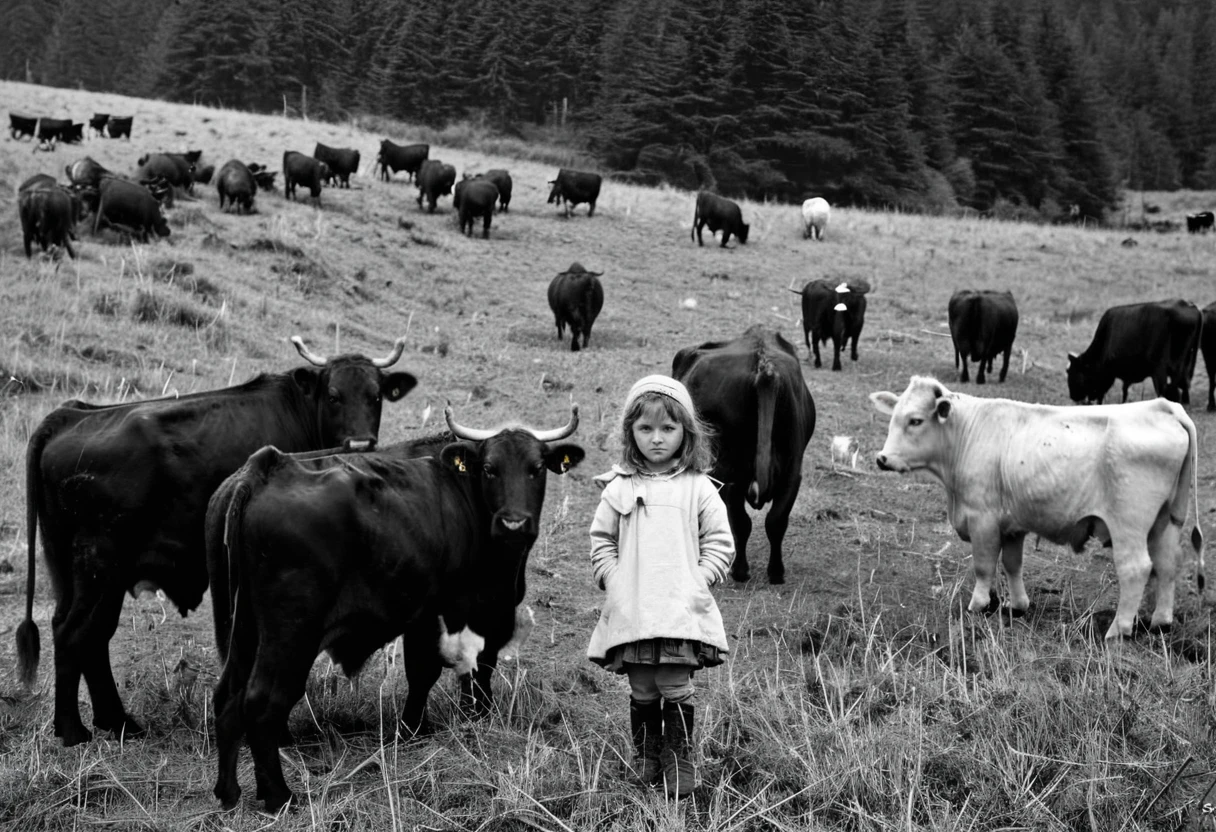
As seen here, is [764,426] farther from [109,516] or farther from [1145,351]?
[1145,351]

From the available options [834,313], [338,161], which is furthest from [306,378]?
[338,161]

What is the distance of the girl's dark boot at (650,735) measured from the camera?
461cm

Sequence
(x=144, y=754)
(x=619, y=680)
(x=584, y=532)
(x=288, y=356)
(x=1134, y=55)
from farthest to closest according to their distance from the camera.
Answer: (x=1134, y=55)
(x=288, y=356)
(x=584, y=532)
(x=619, y=680)
(x=144, y=754)

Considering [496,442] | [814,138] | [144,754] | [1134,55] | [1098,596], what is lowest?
[144,754]

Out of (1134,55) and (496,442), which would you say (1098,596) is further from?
(1134,55)

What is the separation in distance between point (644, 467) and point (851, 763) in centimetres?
142

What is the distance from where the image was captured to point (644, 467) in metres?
4.69

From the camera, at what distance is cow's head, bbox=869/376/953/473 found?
7.83m

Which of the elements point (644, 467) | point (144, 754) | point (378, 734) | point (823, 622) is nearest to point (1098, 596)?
point (823, 622)

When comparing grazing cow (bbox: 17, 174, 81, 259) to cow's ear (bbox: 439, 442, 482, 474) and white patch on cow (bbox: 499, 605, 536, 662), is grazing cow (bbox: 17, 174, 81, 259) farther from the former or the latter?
cow's ear (bbox: 439, 442, 482, 474)

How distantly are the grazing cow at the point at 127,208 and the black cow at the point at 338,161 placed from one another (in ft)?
35.3

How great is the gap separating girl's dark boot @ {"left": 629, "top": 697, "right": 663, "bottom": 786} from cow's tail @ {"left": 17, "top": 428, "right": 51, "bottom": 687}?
9.51 ft

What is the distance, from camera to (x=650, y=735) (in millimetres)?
4637

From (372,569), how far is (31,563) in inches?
75.6
